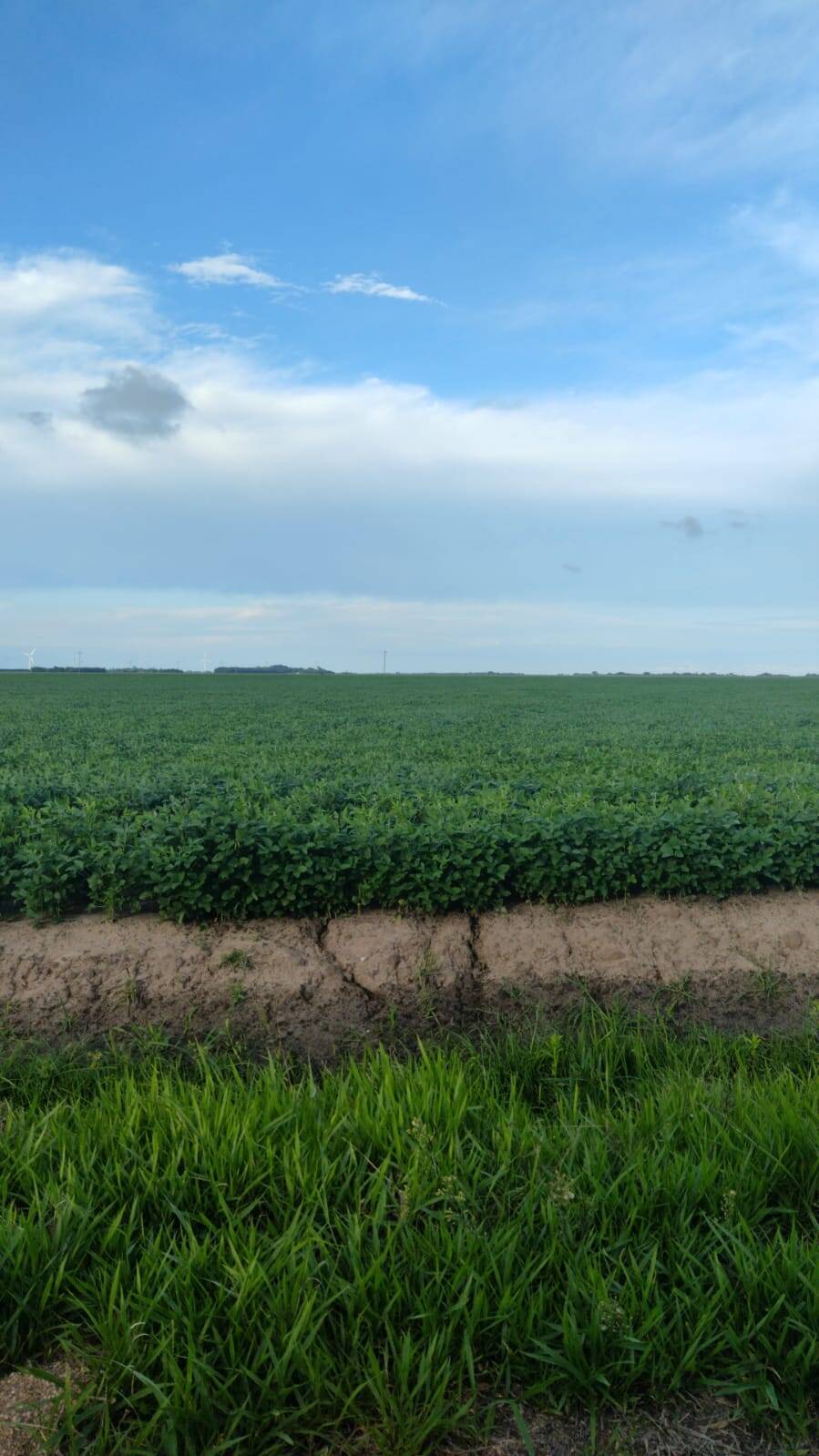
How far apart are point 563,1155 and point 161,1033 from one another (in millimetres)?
2993

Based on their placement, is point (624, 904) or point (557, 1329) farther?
point (624, 904)

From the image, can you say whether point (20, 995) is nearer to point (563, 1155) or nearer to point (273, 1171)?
point (273, 1171)

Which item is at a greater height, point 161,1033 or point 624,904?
point 624,904

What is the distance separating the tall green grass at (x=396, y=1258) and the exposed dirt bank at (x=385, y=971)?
1.52 meters

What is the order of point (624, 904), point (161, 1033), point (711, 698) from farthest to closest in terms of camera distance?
1. point (711, 698)
2. point (624, 904)
3. point (161, 1033)

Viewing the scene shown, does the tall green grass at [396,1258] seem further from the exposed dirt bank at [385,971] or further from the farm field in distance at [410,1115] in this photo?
the exposed dirt bank at [385,971]

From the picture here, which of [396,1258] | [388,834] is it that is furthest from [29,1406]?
[388,834]

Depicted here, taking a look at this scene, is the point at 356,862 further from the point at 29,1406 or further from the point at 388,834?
the point at 29,1406

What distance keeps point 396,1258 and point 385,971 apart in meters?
3.11

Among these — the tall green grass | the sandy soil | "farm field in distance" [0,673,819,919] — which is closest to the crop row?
"farm field in distance" [0,673,819,919]

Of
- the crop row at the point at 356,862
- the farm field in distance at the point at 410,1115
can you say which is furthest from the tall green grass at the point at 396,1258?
the crop row at the point at 356,862

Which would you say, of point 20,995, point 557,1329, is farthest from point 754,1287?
point 20,995

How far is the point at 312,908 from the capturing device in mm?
7148

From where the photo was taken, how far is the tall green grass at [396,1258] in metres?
2.92
